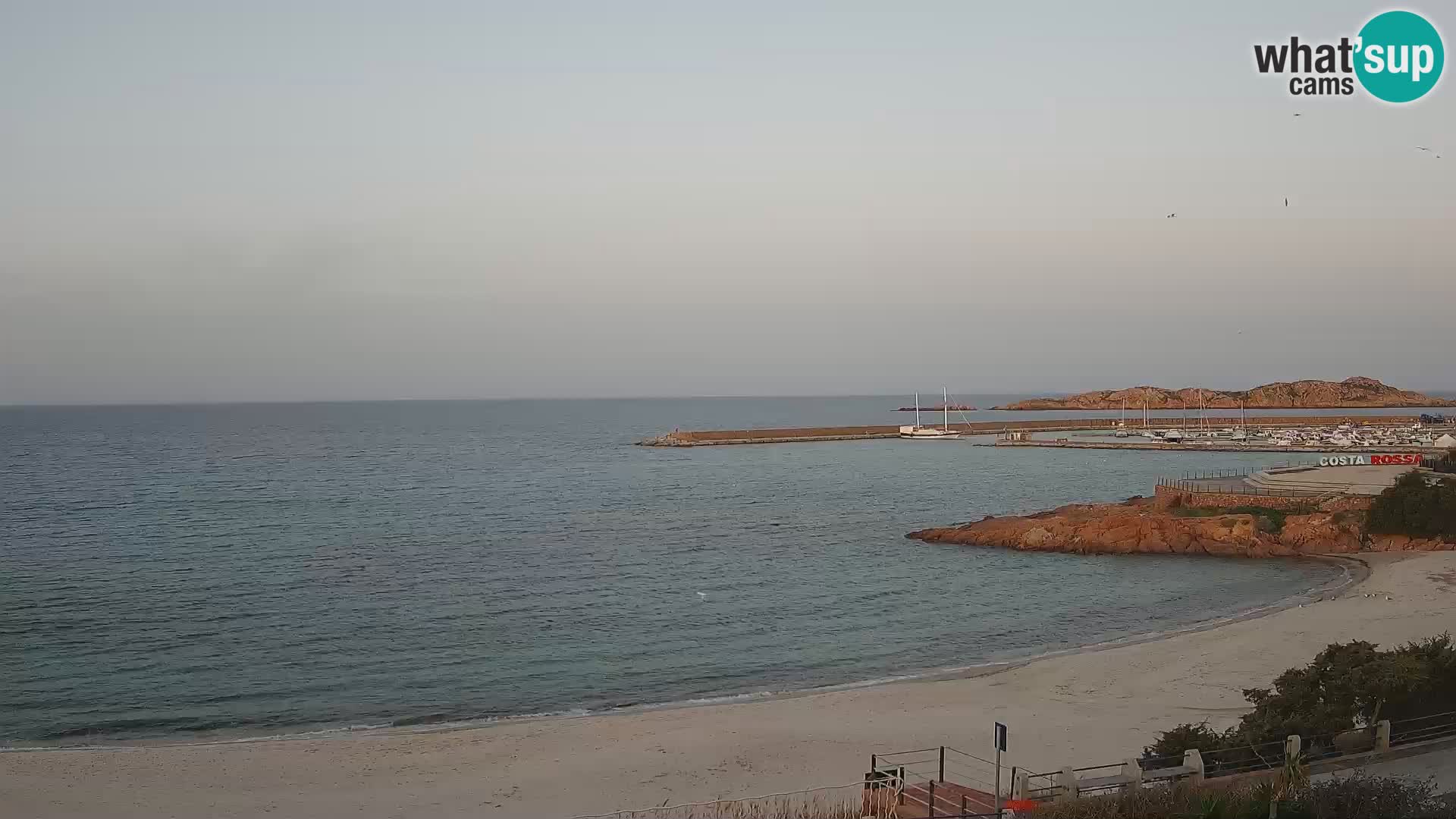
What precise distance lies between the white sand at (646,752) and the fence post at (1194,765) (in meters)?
4.70

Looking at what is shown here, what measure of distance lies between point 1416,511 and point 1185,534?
27.8 feet

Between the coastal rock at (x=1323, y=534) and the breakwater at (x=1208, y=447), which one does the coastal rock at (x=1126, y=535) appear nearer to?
the coastal rock at (x=1323, y=534)

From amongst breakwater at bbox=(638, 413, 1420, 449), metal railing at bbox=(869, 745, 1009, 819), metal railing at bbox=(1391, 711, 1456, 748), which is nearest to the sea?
metal railing at bbox=(869, 745, 1009, 819)

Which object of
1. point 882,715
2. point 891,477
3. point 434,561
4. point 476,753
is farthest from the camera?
point 891,477

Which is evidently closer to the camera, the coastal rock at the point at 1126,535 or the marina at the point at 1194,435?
the coastal rock at the point at 1126,535

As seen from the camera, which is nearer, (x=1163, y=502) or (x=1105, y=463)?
(x=1163, y=502)

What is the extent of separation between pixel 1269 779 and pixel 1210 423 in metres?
158

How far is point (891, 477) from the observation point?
88562mm

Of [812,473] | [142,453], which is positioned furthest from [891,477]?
[142,453]

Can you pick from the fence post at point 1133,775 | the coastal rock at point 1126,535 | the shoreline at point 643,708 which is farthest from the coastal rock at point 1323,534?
the fence post at point 1133,775

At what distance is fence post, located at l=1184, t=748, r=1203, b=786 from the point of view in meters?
13.3

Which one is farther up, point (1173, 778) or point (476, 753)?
point (1173, 778)

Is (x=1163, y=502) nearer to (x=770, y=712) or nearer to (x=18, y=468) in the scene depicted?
(x=770, y=712)

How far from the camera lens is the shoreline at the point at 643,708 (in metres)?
21.2
